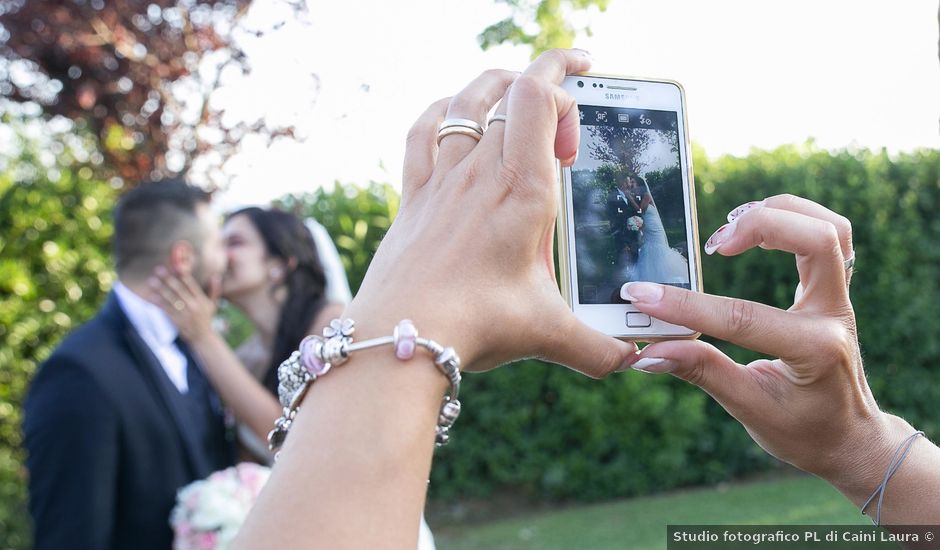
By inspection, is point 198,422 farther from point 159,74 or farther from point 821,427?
point 159,74

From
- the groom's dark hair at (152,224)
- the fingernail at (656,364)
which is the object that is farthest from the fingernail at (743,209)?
the groom's dark hair at (152,224)

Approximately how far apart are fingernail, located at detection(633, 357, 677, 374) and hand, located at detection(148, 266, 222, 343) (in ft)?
10.6

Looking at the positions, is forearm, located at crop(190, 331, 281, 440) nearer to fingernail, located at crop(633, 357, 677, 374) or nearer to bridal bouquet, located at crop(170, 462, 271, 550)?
bridal bouquet, located at crop(170, 462, 271, 550)

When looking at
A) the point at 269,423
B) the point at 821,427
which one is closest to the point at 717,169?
the point at 269,423

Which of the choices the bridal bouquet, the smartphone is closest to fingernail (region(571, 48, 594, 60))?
the smartphone

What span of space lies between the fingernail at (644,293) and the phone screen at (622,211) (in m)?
0.11

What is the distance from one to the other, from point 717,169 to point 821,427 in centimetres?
742

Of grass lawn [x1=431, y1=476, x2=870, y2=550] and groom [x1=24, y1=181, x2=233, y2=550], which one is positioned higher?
groom [x1=24, y1=181, x2=233, y2=550]

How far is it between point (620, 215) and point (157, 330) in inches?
124

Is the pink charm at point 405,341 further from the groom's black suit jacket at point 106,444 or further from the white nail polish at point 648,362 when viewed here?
the groom's black suit jacket at point 106,444

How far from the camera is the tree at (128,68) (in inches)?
380

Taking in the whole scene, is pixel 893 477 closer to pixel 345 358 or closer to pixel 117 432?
pixel 345 358

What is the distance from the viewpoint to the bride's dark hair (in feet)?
15.5

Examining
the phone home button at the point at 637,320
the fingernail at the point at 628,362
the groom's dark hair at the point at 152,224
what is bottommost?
the fingernail at the point at 628,362
